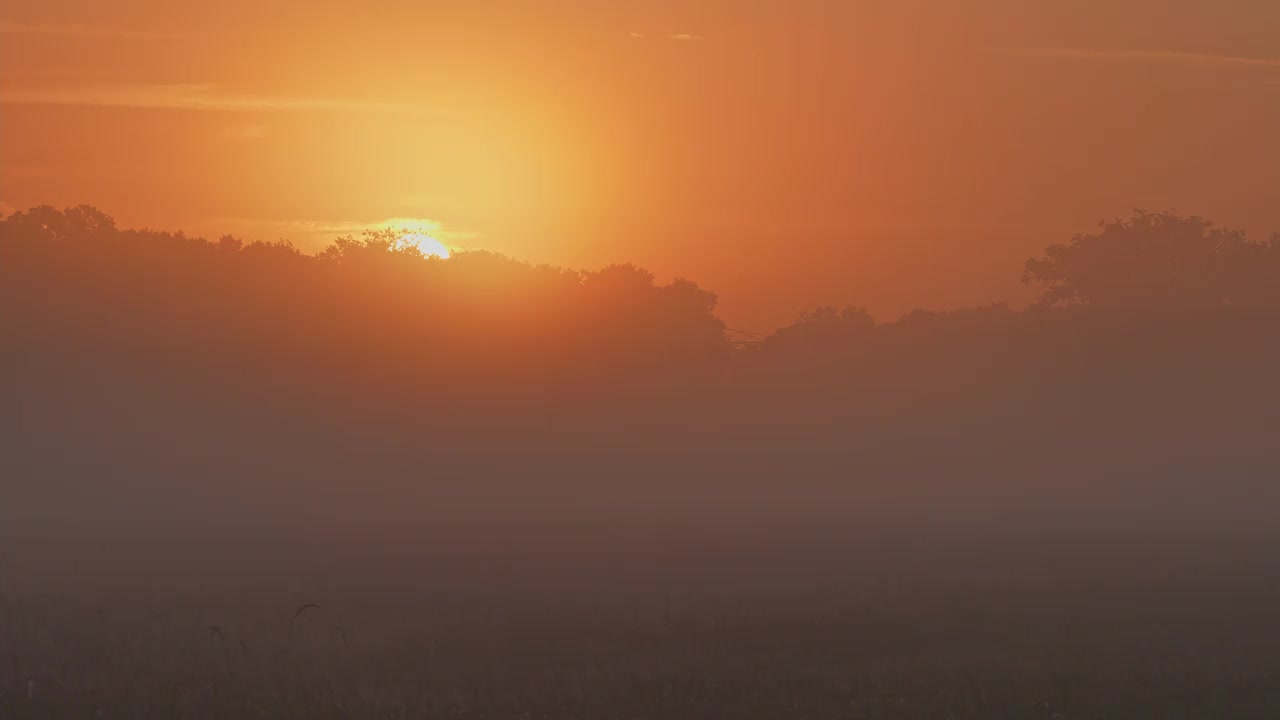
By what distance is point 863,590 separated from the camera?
39.0 meters

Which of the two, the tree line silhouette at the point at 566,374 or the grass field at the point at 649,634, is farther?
the tree line silhouette at the point at 566,374

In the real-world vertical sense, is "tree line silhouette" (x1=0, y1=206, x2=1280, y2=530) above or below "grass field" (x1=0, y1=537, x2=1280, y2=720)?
above

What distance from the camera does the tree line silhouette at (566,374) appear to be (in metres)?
99.6

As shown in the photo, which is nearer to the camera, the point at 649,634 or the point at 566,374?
the point at 649,634

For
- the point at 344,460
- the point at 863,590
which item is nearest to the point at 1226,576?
the point at 863,590

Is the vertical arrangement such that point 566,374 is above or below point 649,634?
above

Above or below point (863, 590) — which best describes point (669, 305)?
above

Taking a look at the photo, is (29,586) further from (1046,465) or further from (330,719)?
(1046,465)

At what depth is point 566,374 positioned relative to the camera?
11362 centimetres

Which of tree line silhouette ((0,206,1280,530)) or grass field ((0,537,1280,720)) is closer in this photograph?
grass field ((0,537,1280,720))

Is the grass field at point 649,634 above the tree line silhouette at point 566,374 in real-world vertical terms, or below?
below

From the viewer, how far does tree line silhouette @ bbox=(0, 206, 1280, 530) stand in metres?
99.6

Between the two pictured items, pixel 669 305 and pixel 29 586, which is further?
pixel 669 305

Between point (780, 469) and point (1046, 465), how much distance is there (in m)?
20.6
